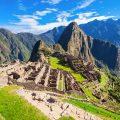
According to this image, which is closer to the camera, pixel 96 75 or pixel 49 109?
pixel 49 109

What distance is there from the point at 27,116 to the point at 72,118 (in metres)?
6.84

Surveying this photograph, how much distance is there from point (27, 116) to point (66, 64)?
5260 inches

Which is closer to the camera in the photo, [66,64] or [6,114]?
[6,114]

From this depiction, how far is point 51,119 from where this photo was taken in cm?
3650

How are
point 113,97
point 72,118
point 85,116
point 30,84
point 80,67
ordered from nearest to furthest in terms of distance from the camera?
point 72,118 → point 85,116 → point 30,84 → point 113,97 → point 80,67

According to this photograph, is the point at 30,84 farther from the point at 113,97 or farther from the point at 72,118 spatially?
the point at 113,97

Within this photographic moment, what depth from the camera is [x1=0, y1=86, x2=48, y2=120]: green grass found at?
115 ft

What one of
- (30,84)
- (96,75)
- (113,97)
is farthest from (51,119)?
(96,75)

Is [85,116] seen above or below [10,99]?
below

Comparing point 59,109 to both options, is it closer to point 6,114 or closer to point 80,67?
point 6,114

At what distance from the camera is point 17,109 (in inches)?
1438

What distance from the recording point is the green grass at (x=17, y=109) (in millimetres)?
34938

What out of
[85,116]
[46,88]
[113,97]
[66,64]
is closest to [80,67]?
[66,64]

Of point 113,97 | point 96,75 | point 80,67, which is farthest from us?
point 80,67
